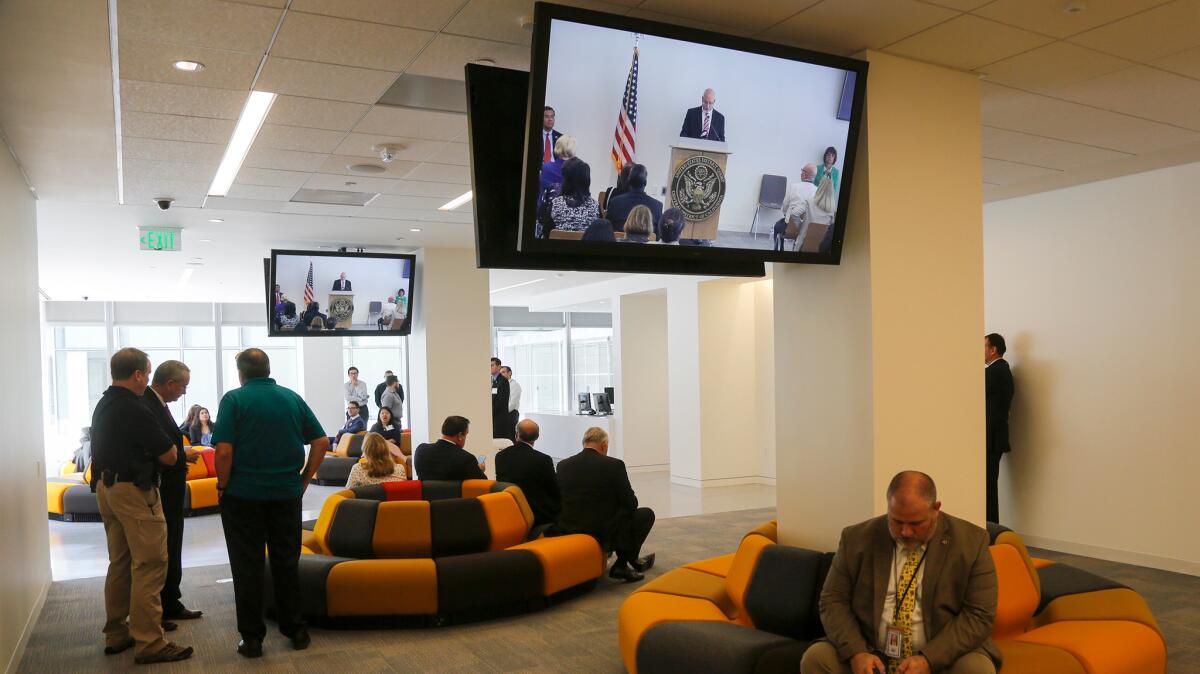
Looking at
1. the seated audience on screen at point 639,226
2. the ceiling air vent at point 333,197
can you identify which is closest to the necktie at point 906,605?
the seated audience on screen at point 639,226

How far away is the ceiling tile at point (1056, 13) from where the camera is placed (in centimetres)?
384

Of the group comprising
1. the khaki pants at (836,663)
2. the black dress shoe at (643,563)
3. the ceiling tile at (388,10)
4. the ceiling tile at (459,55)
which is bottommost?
the black dress shoe at (643,563)

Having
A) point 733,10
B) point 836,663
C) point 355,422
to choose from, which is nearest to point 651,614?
point 836,663

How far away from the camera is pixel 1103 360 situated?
735cm

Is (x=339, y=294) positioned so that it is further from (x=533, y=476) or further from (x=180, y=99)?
(x=180, y=99)

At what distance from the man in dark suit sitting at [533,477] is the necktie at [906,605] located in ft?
11.9

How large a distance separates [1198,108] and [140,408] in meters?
6.54

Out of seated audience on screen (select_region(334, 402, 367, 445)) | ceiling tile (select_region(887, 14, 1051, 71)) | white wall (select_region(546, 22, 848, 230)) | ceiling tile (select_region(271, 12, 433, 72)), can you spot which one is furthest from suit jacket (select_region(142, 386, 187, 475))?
seated audience on screen (select_region(334, 402, 367, 445))

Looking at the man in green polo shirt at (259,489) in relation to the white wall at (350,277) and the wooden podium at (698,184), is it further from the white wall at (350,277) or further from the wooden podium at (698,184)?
the white wall at (350,277)

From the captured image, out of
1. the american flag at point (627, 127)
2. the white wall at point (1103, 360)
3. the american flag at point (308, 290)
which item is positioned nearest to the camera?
the american flag at point (627, 127)

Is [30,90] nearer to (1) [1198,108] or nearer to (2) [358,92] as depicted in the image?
(2) [358,92]

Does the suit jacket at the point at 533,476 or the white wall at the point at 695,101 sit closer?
the white wall at the point at 695,101

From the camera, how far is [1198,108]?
5527 millimetres

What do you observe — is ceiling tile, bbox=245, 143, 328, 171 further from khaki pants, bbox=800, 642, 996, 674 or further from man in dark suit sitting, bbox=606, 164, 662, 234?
khaki pants, bbox=800, 642, 996, 674
